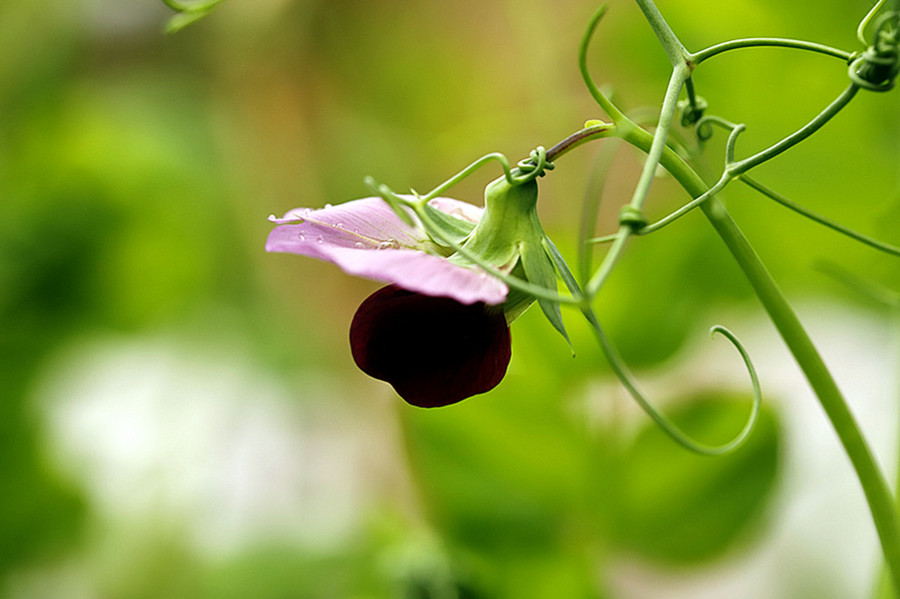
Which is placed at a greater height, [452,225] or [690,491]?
[452,225]

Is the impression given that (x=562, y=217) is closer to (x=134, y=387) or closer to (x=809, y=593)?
(x=809, y=593)

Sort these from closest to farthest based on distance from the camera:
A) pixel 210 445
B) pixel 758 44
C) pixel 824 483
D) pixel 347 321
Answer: pixel 758 44 < pixel 824 483 < pixel 210 445 < pixel 347 321

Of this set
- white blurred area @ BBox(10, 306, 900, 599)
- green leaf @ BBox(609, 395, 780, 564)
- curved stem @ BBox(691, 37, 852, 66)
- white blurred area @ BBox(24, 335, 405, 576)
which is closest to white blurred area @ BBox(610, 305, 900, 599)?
white blurred area @ BBox(10, 306, 900, 599)

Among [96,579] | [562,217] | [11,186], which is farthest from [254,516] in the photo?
[562,217]

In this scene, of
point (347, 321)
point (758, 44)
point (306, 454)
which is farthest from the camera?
point (347, 321)

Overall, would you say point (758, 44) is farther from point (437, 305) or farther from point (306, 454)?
point (306, 454)

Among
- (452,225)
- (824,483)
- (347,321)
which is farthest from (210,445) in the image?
(452,225)

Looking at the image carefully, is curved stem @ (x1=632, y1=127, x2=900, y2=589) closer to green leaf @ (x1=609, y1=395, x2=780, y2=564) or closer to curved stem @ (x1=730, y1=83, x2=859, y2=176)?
curved stem @ (x1=730, y1=83, x2=859, y2=176)

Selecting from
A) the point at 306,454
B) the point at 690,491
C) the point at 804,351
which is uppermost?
the point at 804,351
